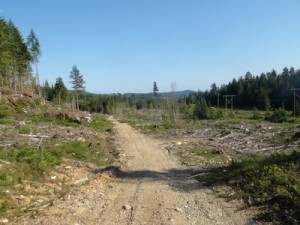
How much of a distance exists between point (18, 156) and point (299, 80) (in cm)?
11367

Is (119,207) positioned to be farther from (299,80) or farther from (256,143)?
(299,80)

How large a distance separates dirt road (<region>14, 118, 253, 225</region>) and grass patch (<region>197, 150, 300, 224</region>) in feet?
2.50

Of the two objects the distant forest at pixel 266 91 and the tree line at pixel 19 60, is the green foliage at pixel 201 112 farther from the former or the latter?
the tree line at pixel 19 60

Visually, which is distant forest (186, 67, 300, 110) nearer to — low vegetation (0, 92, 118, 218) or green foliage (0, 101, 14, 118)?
green foliage (0, 101, 14, 118)

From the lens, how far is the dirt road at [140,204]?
852 centimetres

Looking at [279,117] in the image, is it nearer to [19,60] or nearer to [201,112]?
[201,112]

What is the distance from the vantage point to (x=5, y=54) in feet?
114

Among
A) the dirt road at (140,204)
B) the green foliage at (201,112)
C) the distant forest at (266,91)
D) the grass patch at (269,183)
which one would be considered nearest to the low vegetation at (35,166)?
the dirt road at (140,204)

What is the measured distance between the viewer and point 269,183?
33.6 ft

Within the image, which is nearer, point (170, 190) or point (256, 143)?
point (170, 190)

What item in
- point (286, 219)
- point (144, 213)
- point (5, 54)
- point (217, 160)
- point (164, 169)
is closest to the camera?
point (286, 219)

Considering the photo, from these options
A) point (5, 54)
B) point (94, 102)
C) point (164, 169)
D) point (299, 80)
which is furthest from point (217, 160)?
point (94, 102)

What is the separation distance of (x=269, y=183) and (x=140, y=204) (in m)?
4.24

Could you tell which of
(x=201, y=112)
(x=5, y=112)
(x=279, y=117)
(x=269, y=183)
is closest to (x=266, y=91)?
(x=201, y=112)
